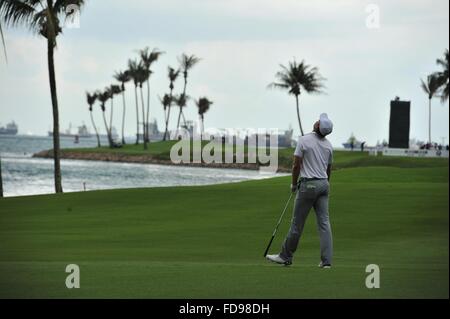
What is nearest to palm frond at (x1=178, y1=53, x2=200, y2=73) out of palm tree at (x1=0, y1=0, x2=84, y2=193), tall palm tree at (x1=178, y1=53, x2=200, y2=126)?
tall palm tree at (x1=178, y1=53, x2=200, y2=126)

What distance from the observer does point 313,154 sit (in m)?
14.3

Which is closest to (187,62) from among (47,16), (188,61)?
(188,61)

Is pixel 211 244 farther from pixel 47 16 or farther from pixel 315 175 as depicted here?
pixel 47 16

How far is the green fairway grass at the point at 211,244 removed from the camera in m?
12.2

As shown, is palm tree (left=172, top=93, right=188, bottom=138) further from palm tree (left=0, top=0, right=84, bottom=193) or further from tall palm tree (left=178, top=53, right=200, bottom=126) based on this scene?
palm tree (left=0, top=0, right=84, bottom=193)

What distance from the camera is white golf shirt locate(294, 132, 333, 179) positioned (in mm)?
14273

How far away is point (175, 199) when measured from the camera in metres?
33.2

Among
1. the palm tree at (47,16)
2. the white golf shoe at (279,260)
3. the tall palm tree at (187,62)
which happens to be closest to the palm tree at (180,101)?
the tall palm tree at (187,62)

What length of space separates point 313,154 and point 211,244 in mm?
6305

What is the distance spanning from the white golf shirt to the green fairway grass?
1.40 meters

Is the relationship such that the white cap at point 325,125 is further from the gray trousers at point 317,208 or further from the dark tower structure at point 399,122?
the dark tower structure at point 399,122
